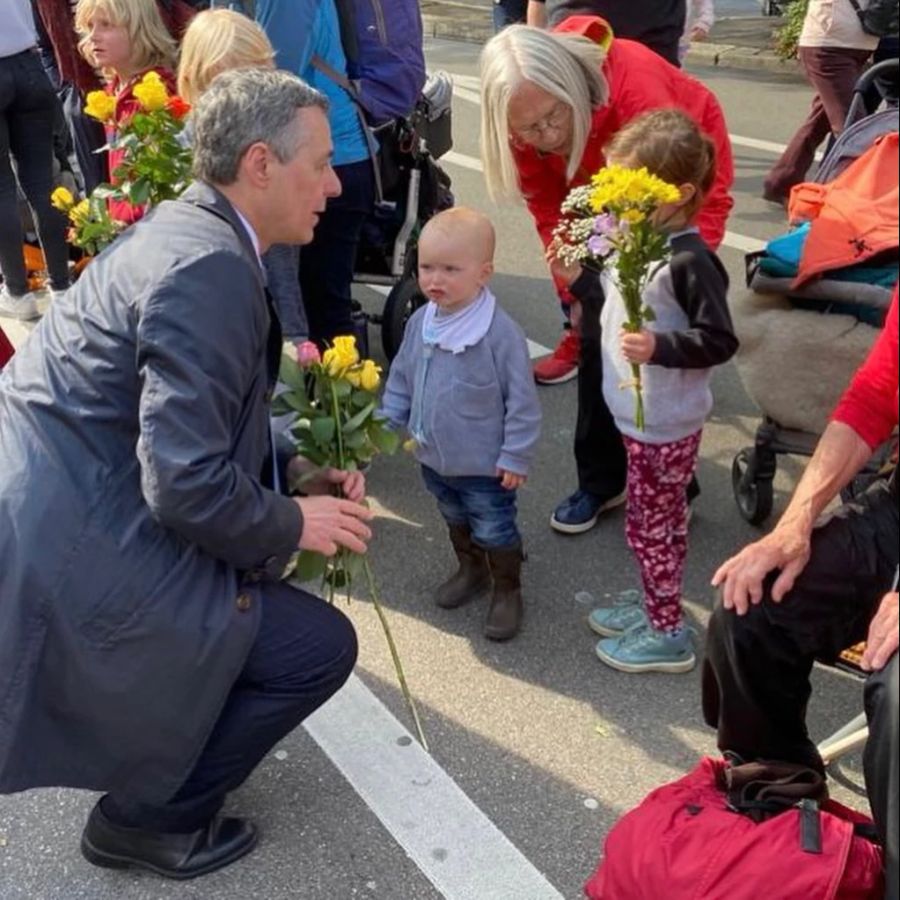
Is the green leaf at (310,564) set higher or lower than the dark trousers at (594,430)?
higher

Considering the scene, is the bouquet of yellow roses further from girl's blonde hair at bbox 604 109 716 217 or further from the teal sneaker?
the teal sneaker

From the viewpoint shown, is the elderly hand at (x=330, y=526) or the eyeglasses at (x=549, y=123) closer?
the elderly hand at (x=330, y=526)

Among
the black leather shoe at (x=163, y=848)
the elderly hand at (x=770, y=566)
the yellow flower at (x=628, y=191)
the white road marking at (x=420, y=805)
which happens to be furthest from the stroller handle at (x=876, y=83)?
the black leather shoe at (x=163, y=848)

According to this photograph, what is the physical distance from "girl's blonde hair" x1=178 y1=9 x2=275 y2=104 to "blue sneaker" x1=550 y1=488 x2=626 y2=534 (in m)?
1.58

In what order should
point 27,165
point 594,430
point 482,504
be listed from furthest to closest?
point 27,165 < point 594,430 < point 482,504

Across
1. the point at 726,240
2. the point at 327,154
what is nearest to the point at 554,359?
the point at 726,240

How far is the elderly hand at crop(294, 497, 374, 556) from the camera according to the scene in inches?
92.7

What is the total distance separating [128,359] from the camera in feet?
7.14

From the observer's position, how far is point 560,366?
4.84m

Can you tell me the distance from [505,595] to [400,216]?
190 centimetres

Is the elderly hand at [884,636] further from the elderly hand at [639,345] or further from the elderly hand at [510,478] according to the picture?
the elderly hand at [510,478]

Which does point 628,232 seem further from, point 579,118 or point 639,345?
point 579,118

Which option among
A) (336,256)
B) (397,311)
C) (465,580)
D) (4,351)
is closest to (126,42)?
(336,256)

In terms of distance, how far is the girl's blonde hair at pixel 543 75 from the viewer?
3105 mm
